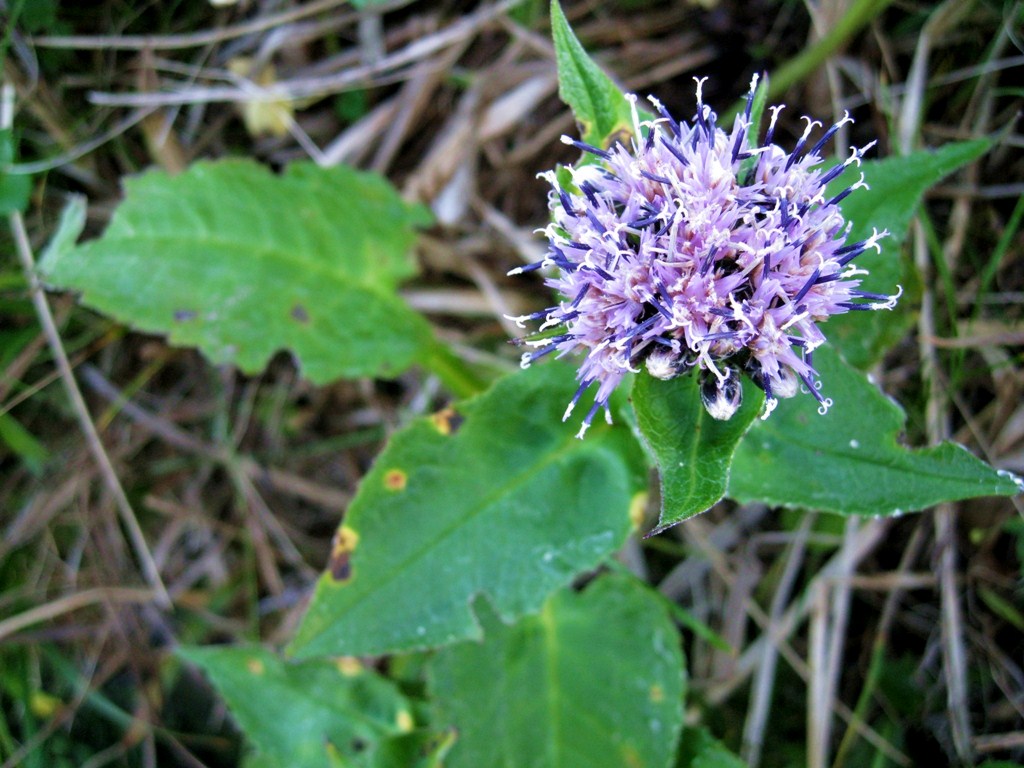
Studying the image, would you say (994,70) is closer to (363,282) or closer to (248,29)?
(363,282)

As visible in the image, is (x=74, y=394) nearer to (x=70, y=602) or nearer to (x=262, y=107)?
(x=70, y=602)

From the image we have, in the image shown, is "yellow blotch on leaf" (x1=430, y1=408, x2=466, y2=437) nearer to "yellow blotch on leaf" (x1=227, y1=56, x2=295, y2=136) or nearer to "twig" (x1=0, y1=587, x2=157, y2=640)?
"yellow blotch on leaf" (x1=227, y1=56, x2=295, y2=136)

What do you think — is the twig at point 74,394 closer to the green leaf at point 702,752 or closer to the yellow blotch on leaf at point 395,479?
the yellow blotch on leaf at point 395,479

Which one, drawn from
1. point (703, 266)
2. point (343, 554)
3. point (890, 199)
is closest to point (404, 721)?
point (343, 554)

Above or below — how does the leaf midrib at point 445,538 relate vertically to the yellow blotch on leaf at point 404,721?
above

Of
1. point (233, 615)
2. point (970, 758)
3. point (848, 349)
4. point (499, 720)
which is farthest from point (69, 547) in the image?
point (970, 758)

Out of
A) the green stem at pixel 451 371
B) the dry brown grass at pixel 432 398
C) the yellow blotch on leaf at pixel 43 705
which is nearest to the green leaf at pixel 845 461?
the dry brown grass at pixel 432 398
